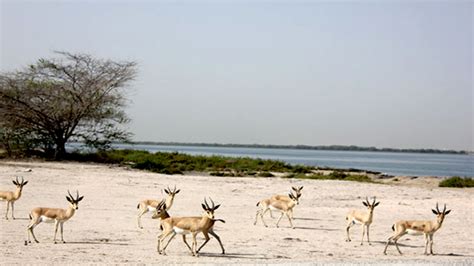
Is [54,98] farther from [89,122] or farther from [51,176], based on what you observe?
[51,176]

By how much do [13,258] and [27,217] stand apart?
526cm

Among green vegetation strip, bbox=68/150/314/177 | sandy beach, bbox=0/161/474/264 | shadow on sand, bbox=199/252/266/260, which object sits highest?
green vegetation strip, bbox=68/150/314/177

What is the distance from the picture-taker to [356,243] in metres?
17.3

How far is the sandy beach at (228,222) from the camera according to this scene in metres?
14.7

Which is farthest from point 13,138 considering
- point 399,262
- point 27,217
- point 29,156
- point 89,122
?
point 399,262

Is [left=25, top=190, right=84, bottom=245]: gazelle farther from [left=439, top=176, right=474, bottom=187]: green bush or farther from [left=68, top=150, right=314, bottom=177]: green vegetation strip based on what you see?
[left=439, top=176, right=474, bottom=187]: green bush

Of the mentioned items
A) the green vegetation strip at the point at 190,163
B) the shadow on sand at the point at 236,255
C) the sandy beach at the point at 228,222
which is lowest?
the shadow on sand at the point at 236,255

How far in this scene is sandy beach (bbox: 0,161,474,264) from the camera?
14.7 metres

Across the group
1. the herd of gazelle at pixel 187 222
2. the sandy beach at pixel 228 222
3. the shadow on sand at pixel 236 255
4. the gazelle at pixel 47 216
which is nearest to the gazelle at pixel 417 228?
the herd of gazelle at pixel 187 222

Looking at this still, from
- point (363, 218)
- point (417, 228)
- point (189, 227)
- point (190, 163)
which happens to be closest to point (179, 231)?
point (189, 227)

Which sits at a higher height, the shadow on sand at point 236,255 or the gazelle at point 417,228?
the gazelle at point 417,228

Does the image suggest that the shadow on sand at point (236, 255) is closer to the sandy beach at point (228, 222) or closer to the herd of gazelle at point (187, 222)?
the sandy beach at point (228, 222)

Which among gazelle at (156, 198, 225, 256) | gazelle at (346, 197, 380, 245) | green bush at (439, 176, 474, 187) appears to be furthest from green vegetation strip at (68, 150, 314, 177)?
gazelle at (156, 198, 225, 256)

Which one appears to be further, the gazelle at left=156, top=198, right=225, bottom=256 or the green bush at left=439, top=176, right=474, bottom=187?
the green bush at left=439, top=176, right=474, bottom=187
